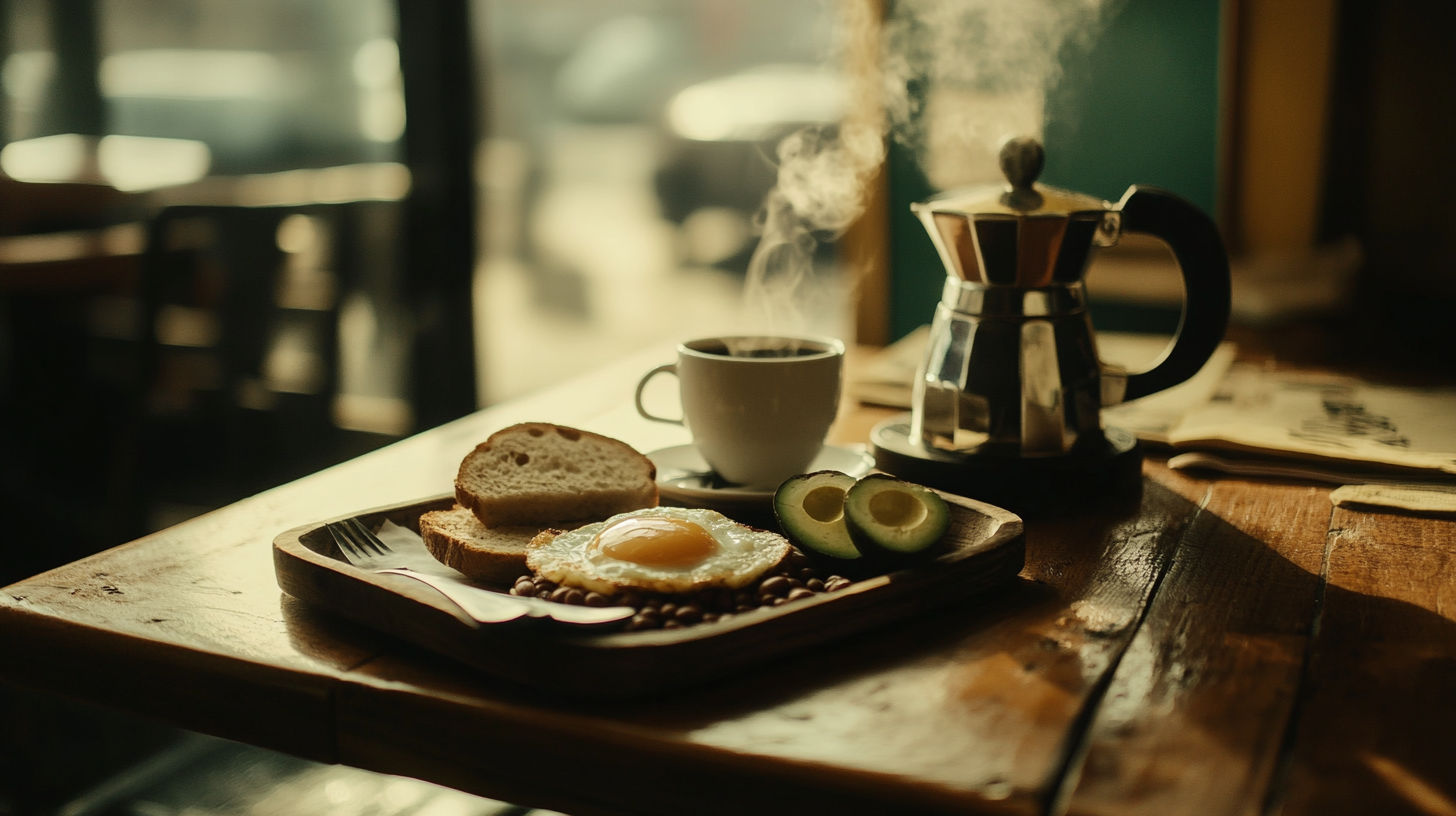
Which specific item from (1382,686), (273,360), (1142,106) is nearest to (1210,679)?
(1382,686)

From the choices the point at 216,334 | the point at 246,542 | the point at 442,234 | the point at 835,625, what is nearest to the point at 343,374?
the point at 216,334

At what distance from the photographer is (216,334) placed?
117 inches

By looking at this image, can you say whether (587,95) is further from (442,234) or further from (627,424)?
(627,424)

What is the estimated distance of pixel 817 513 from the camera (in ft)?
2.54

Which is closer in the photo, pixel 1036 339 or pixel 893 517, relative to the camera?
pixel 893 517

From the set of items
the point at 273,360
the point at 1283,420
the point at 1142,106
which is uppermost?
the point at 1142,106

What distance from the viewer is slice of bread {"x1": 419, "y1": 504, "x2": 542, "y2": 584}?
29.3 inches

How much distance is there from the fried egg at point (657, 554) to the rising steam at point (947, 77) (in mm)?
1515

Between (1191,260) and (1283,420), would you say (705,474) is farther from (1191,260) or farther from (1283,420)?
(1283,420)

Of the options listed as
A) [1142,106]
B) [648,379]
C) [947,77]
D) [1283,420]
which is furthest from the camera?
[947,77]

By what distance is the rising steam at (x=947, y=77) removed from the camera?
92.7 inches

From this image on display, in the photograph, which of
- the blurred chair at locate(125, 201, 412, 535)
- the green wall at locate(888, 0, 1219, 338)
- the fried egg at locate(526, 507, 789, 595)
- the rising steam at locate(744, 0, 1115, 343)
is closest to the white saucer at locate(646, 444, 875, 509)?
the fried egg at locate(526, 507, 789, 595)

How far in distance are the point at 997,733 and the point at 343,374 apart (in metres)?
2.86

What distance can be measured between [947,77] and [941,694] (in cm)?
213
